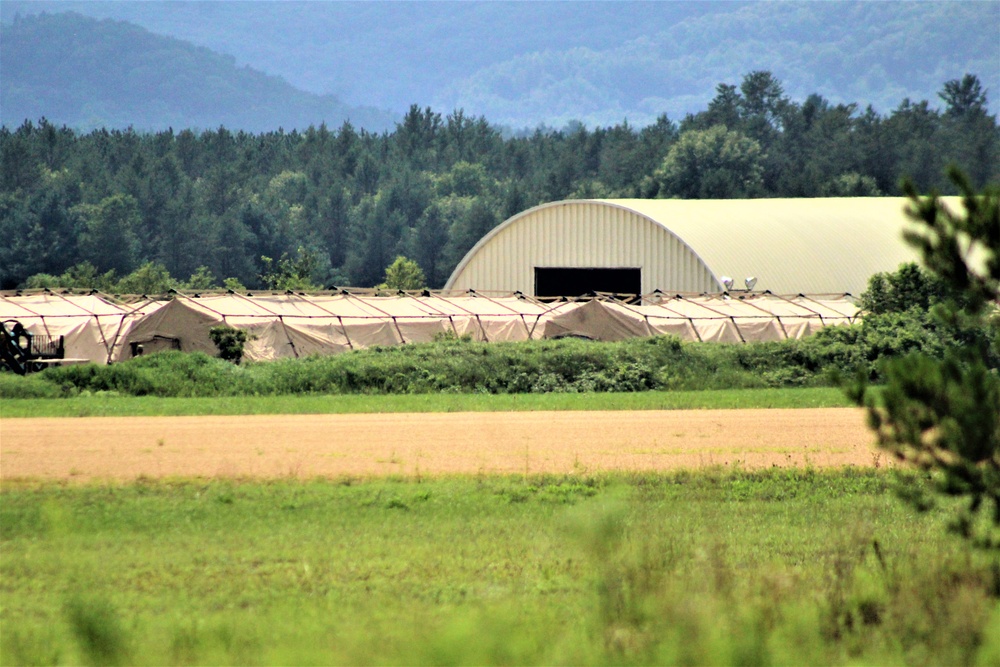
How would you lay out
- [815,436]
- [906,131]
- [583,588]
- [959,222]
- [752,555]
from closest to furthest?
[959,222]
[583,588]
[752,555]
[815,436]
[906,131]

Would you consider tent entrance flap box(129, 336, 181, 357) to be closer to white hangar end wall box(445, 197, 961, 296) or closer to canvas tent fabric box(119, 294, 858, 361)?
canvas tent fabric box(119, 294, 858, 361)

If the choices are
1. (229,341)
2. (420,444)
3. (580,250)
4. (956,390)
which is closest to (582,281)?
(580,250)

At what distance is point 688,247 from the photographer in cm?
5222

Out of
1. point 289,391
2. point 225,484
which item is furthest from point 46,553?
point 289,391

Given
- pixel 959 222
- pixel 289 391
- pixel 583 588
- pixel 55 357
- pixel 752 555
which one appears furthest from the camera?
pixel 55 357

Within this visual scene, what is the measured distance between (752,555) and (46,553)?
6.85 m

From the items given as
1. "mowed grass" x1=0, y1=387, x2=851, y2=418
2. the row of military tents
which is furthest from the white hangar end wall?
"mowed grass" x1=0, y1=387, x2=851, y2=418

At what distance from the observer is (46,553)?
1231 centimetres

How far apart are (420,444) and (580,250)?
36.0 m

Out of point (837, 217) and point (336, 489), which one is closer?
point (336, 489)

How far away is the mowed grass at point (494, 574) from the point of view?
300 inches

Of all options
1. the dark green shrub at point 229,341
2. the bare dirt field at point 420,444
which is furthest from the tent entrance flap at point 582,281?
the bare dirt field at point 420,444

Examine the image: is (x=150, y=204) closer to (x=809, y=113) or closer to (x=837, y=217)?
(x=809, y=113)

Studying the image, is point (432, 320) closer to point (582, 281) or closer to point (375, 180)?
point (582, 281)
